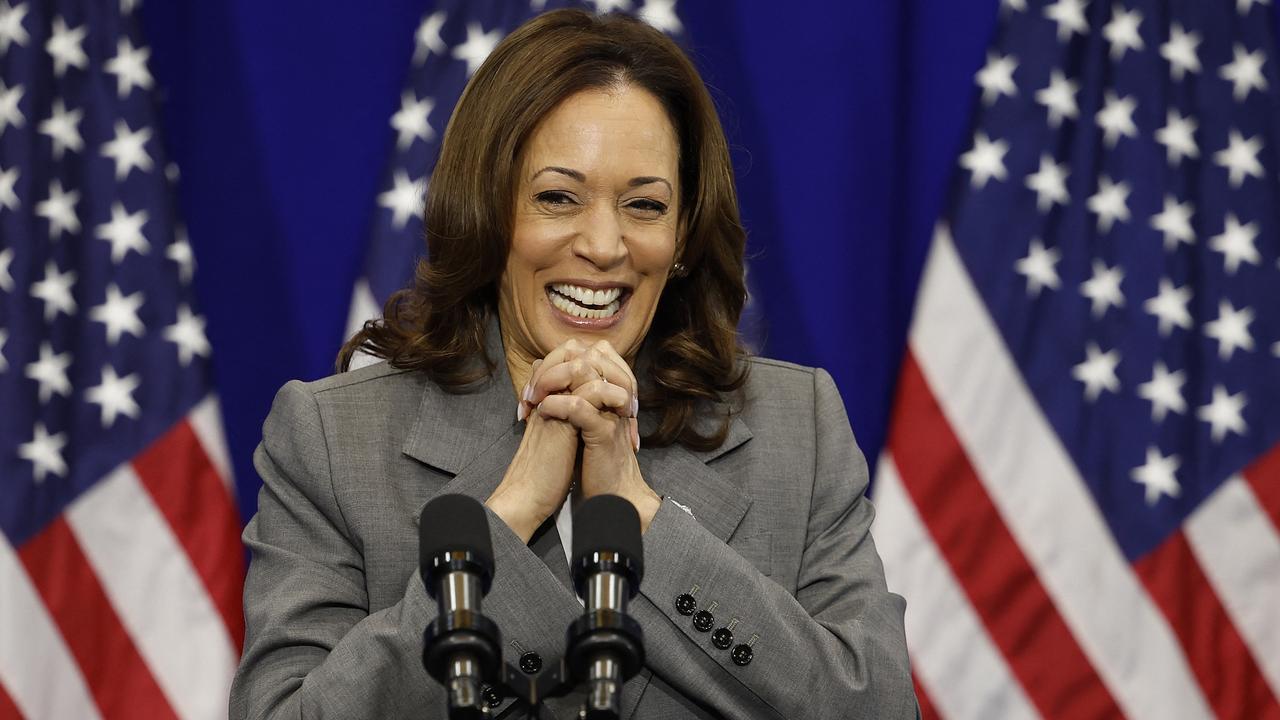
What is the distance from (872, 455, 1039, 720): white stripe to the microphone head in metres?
2.09

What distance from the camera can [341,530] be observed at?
1949mm

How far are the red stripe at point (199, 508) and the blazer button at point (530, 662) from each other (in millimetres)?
1614

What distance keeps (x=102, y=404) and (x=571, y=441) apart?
5.58 feet

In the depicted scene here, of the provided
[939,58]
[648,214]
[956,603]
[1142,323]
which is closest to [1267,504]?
Answer: [1142,323]

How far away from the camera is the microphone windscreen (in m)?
1.27

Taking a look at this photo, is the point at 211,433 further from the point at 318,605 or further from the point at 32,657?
the point at 318,605

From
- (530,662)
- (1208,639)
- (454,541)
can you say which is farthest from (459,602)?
(1208,639)

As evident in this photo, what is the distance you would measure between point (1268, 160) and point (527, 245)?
6.83ft

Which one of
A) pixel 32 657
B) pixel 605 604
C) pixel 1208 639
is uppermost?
pixel 32 657

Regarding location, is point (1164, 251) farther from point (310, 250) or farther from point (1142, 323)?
point (310, 250)

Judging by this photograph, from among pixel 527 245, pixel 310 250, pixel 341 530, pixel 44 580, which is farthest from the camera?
pixel 310 250

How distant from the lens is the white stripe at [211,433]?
3.18m

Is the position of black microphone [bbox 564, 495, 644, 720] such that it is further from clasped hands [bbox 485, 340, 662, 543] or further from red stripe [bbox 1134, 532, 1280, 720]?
red stripe [bbox 1134, 532, 1280, 720]

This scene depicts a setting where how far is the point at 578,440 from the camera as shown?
6.39 feet
